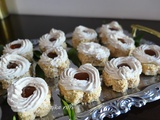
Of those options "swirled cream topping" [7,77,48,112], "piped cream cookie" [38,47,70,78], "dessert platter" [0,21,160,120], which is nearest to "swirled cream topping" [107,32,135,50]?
"dessert platter" [0,21,160,120]

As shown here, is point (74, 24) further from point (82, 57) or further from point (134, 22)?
point (82, 57)

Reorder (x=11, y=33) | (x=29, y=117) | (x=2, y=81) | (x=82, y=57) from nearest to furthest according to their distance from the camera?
(x=29, y=117), (x=2, y=81), (x=82, y=57), (x=11, y=33)

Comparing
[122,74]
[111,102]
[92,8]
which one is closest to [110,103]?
[111,102]

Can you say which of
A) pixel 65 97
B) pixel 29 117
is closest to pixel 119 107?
pixel 65 97

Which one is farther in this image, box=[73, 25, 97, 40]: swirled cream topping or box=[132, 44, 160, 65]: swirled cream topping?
box=[73, 25, 97, 40]: swirled cream topping

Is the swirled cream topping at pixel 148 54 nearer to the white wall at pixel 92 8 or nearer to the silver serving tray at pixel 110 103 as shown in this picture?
the silver serving tray at pixel 110 103

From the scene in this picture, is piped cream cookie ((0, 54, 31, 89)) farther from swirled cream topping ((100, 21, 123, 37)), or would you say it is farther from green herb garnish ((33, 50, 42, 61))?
swirled cream topping ((100, 21, 123, 37))
